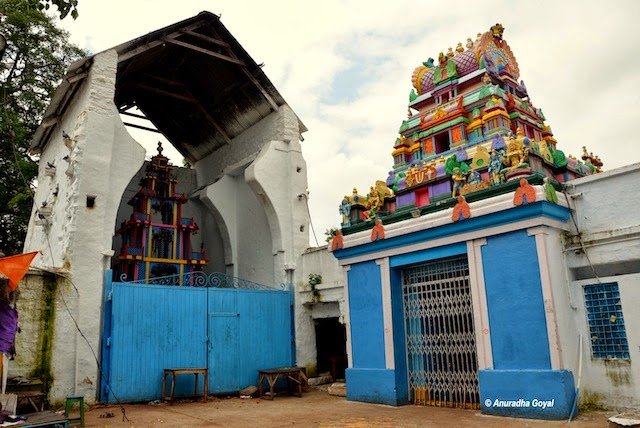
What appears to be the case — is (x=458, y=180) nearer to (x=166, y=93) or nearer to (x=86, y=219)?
(x=86, y=219)

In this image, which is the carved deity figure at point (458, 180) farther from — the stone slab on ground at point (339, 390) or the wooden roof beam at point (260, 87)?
the wooden roof beam at point (260, 87)

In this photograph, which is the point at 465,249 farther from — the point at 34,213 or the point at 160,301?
the point at 34,213

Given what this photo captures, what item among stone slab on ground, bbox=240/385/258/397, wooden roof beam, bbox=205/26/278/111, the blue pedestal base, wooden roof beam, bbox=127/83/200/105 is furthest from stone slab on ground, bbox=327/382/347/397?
wooden roof beam, bbox=127/83/200/105

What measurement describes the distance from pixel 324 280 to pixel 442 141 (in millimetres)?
4445

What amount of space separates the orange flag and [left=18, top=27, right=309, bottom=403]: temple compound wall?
3.39 metres

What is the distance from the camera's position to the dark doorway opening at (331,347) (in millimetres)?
13562

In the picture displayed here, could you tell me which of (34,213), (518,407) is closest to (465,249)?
(518,407)

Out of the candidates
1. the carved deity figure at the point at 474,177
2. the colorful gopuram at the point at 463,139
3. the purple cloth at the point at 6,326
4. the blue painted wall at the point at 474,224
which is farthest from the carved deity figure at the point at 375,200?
the purple cloth at the point at 6,326

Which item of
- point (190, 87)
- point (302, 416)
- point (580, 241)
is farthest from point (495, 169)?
point (190, 87)

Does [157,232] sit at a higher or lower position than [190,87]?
lower

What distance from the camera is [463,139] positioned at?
10953 mm

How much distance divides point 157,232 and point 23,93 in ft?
23.3

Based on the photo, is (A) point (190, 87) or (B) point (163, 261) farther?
(A) point (190, 87)

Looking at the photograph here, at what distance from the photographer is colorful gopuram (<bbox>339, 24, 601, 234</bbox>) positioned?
9.72 meters
